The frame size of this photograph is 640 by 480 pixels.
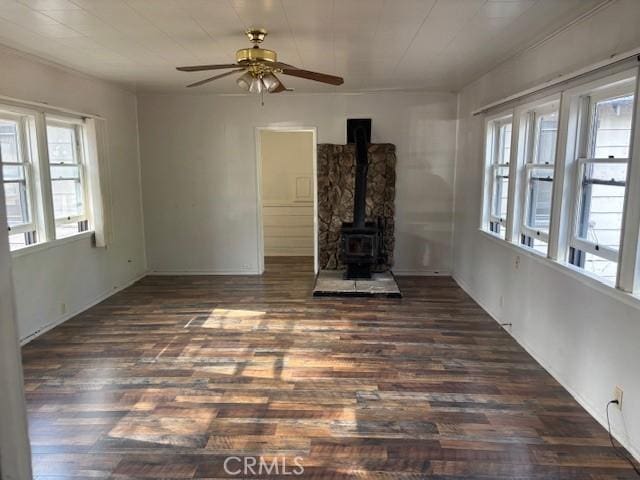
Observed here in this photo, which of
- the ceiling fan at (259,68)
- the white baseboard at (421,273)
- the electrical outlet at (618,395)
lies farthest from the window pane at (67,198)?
the electrical outlet at (618,395)

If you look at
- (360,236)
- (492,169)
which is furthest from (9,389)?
(360,236)

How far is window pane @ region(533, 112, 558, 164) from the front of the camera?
138 inches

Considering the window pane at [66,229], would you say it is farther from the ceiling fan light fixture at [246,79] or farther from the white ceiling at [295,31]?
the ceiling fan light fixture at [246,79]

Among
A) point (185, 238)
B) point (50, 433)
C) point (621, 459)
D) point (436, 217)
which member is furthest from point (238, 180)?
point (621, 459)

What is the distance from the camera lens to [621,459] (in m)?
2.33

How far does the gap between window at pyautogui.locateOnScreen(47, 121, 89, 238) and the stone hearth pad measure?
2.73 m

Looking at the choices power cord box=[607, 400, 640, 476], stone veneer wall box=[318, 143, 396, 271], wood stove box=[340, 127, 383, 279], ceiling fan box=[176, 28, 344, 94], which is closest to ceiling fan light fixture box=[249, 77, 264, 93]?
ceiling fan box=[176, 28, 344, 94]

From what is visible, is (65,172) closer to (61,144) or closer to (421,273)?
(61,144)

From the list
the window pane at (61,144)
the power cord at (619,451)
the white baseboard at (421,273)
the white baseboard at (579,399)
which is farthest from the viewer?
the white baseboard at (421,273)

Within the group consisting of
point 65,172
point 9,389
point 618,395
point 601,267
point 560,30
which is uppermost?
point 560,30

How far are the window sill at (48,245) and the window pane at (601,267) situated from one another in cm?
437

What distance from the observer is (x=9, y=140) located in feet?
12.6

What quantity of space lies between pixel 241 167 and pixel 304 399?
3971 mm

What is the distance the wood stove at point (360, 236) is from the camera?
5.55m
